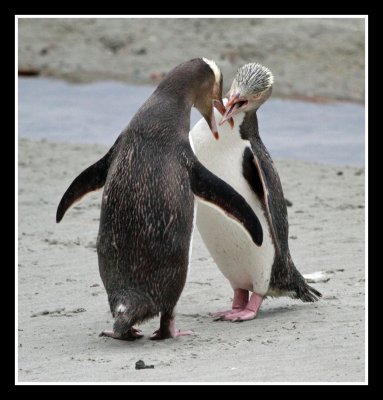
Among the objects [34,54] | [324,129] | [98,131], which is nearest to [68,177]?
[98,131]

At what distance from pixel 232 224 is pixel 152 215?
1.98ft

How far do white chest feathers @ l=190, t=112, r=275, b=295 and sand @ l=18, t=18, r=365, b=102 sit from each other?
21.7 ft

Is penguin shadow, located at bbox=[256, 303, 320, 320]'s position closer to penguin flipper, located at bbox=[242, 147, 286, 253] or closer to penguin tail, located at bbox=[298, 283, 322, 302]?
penguin tail, located at bbox=[298, 283, 322, 302]

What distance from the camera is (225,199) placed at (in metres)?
4.68

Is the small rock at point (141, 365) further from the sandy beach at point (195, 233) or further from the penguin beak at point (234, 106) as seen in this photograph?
the penguin beak at point (234, 106)

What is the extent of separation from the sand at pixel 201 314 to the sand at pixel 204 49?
4.10 meters

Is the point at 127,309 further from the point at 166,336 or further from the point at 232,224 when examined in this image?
the point at 232,224

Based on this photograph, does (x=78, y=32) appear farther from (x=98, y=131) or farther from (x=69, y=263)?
(x=69, y=263)

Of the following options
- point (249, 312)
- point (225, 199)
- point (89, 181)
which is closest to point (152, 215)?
point (225, 199)

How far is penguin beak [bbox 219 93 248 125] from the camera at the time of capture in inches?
201

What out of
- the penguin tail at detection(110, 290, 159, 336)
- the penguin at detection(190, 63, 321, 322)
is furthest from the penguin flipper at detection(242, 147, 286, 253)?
the penguin tail at detection(110, 290, 159, 336)

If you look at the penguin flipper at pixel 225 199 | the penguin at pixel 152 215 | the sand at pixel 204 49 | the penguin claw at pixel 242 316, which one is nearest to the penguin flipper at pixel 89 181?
the penguin at pixel 152 215

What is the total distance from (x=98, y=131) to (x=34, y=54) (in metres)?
3.28

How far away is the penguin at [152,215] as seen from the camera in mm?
4648
